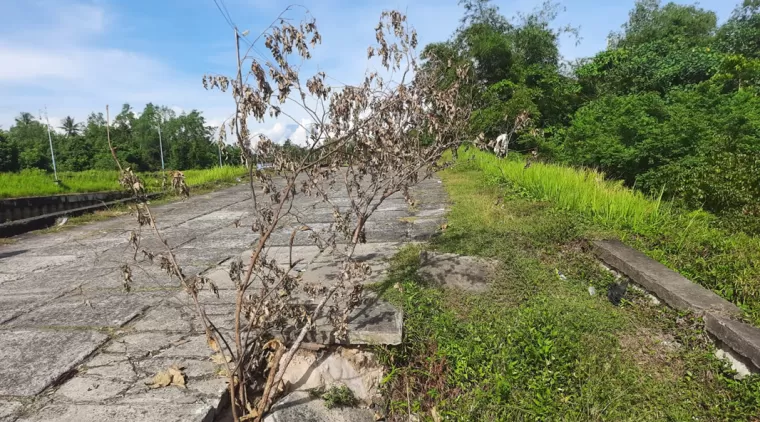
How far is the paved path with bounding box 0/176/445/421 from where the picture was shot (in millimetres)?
1727

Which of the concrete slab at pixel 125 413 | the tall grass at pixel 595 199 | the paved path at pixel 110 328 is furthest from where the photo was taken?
the tall grass at pixel 595 199

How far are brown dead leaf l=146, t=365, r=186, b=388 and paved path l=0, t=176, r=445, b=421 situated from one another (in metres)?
0.03

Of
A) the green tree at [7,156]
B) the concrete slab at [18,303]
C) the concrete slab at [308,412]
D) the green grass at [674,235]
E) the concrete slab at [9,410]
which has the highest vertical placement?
the green tree at [7,156]

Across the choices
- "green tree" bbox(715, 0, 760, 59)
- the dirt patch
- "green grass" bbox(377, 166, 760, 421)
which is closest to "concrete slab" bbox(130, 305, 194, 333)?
"green grass" bbox(377, 166, 760, 421)

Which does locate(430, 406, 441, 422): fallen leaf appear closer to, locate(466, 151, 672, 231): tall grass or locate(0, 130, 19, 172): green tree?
locate(466, 151, 672, 231): tall grass

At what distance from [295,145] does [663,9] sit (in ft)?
141

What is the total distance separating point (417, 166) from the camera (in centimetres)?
255

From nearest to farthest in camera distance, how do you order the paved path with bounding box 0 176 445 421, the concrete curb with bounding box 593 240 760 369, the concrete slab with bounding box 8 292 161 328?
1. the paved path with bounding box 0 176 445 421
2. the concrete curb with bounding box 593 240 760 369
3. the concrete slab with bounding box 8 292 161 328

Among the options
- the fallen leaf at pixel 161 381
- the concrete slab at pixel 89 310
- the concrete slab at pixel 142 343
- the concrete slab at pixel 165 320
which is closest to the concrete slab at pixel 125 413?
the fallen leaf at pixel 161 381

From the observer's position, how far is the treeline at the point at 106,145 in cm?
2814

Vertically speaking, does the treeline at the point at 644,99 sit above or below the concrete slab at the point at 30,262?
above

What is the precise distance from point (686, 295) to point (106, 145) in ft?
126

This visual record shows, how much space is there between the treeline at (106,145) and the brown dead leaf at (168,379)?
23.0 m

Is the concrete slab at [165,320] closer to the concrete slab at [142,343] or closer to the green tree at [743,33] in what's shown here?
the concrete slab at [142,343]
